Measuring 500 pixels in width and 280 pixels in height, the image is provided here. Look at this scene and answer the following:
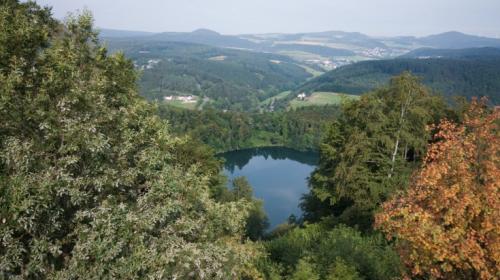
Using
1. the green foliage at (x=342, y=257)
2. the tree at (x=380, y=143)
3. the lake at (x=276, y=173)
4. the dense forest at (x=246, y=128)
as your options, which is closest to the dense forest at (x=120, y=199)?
the green foliage at (x=342, y=257)

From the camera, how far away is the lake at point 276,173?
63875 mm

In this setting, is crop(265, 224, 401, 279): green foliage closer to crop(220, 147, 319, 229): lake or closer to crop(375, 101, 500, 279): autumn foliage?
crop(375, 101, 500, 279): autumn foliage

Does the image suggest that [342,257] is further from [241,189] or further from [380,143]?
[241,189]

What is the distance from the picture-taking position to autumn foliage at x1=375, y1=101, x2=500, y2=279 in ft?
26.2

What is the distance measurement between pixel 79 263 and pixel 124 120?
3673 mm

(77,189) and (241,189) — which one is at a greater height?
(77,189)

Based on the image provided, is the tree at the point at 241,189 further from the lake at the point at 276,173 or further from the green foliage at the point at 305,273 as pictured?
the green foliage at the point at 305,273

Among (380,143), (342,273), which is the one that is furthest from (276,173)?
(342,273)

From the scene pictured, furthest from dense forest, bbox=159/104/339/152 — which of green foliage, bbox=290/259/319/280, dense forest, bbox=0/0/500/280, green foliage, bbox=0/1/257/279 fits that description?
green foliage, bbox=0/1/257/279

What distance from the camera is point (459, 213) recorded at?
8.02 meters

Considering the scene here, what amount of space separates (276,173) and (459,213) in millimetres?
81631

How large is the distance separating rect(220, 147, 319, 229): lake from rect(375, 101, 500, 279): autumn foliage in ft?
153

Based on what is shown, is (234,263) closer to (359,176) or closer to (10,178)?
(10,178)

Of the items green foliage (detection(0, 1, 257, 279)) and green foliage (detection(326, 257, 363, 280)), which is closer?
green foliage (detection(0, 1, 257, 279))
